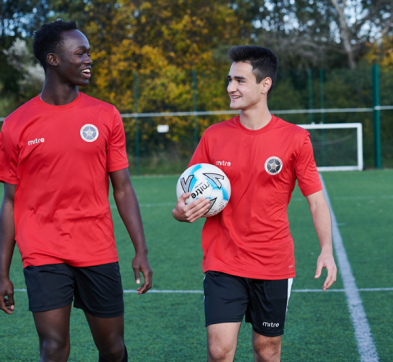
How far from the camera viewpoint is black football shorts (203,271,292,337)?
320 centimetres

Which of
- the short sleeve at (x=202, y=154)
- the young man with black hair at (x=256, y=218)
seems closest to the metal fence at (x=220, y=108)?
the short sleeve at (x=202, y=154)

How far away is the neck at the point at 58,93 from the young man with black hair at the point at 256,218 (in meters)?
0.81

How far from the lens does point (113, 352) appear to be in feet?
10.4

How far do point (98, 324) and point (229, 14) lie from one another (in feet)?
91.1

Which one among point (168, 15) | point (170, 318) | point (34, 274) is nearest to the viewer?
point (34, 274)

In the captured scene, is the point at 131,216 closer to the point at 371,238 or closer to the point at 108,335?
the point at 108,335

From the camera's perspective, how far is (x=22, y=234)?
3.10 m

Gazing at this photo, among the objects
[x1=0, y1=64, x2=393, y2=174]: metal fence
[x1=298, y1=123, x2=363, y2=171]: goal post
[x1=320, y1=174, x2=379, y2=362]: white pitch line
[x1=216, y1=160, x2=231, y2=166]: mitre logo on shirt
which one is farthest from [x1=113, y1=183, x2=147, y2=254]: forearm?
[x1=298, y1=123, x2=363, y2=171]: goal post

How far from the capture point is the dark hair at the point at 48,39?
3.15 meters

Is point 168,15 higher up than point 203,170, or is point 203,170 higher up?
point 168,15

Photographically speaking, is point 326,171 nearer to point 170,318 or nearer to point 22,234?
point 170,318

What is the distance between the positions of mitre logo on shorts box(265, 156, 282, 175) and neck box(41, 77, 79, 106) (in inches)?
44.2

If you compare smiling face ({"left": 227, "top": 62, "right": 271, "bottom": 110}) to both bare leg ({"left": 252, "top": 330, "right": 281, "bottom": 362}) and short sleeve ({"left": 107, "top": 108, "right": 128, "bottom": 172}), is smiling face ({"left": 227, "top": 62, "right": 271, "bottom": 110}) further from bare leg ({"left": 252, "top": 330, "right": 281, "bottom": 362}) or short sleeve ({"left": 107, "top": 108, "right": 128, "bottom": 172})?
bare leg ({"left": 252, "top": 330, "right": 281, "bottom": 362})

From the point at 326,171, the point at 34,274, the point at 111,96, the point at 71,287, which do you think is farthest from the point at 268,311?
the point at 111,96
